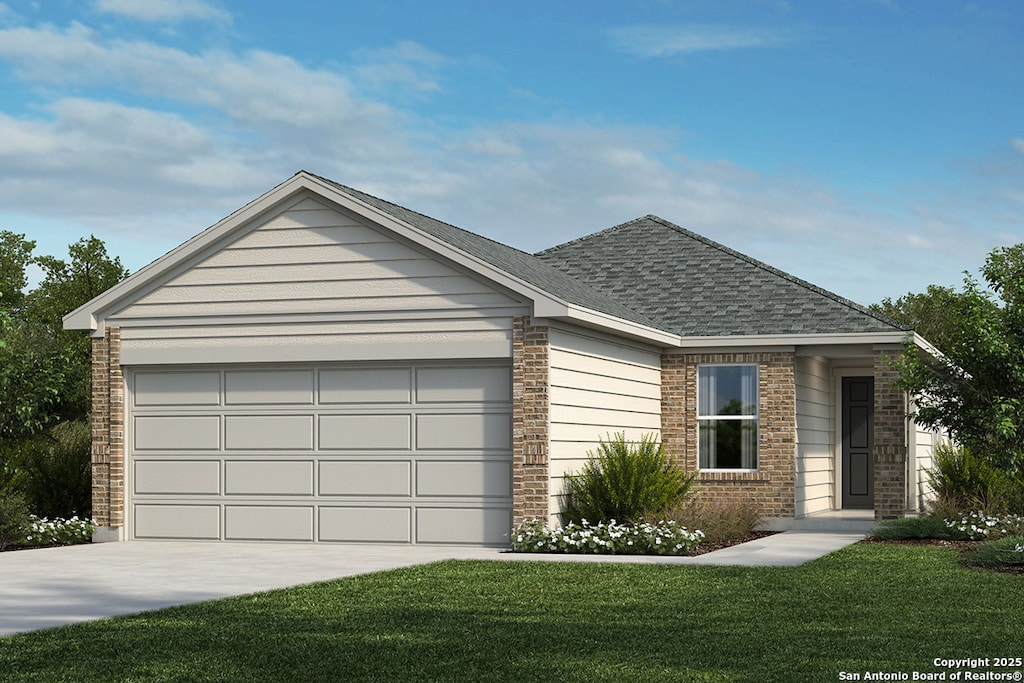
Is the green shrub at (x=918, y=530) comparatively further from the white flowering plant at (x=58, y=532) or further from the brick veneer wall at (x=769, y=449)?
the white flowering plant at (x=58, y=532)

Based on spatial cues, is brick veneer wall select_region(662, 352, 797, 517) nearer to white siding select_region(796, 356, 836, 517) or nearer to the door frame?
white siding select_region(796, 356, 836, 517)

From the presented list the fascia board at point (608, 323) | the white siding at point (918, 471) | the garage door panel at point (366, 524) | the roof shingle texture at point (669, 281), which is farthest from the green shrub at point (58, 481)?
the white siding at point (918, 471)

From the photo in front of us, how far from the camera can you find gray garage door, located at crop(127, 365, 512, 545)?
57.6 ft

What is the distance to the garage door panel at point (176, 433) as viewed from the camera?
61.3 feet

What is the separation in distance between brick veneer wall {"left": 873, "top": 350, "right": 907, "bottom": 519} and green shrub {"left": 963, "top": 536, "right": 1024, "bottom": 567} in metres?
5.28

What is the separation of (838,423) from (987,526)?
6.83m

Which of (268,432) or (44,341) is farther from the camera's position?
(44,341)

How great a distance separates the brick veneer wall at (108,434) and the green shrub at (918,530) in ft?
35.0

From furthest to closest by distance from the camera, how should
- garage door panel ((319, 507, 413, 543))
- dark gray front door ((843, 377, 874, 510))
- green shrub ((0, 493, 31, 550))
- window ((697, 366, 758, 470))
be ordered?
dark gray front door ((843, 377, 874, 510)) → window ((697, 366, 758, 470)) → green shrub ((0, 493, 31, 550)) → garage door panel ((319, 507, 413, 543))

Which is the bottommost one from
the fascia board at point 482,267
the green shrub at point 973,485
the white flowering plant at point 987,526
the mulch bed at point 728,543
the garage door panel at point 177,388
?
the mulch bed at point 728,543

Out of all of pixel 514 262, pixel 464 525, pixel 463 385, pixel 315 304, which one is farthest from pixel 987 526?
pixel 315 304

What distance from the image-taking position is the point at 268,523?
1838 cm

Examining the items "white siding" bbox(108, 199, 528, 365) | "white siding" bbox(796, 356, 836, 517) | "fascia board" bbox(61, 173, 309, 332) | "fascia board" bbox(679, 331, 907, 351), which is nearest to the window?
"fascia board" bbox(679, 331, 907, 351)

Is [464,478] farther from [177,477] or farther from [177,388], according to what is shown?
[177,388]
